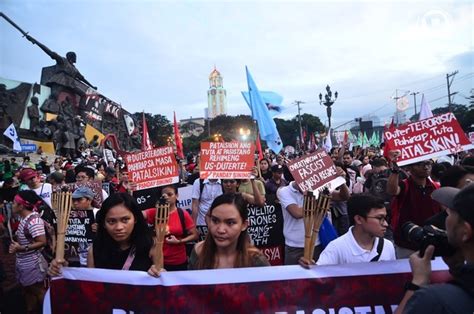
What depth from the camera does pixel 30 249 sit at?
4.11 metres

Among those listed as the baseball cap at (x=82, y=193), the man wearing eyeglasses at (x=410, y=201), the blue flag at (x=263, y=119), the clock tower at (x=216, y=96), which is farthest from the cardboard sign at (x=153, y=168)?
the clock tower at (x=216, y=96)

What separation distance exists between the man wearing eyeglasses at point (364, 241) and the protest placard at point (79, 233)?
2.85 metres

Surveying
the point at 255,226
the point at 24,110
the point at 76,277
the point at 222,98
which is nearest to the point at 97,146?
the point at 24,110

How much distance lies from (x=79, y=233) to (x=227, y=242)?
8.59 feet

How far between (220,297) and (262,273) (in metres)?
0.30

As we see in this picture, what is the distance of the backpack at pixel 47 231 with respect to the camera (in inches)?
→ 164

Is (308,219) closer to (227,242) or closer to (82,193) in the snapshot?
(227,242)

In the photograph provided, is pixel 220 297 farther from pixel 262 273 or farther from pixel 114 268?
pixel 114 268

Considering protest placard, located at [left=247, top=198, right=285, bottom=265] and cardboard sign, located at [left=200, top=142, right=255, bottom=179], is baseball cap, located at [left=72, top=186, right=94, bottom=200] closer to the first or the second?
cardboard sign, located at [left=200, top=142, right=255, bottom=179]

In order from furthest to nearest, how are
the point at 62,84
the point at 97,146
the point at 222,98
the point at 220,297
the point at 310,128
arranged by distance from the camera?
the point at 222,98 < the point at 310,128 < the point at 97,146 < the point at 62,84 < the point at 220,297

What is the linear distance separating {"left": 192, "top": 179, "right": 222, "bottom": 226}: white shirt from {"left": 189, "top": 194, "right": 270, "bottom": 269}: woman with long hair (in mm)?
2755

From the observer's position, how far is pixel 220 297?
2.33 metres

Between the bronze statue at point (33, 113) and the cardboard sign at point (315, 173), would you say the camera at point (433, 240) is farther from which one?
the bronze statue at point (33, 113)

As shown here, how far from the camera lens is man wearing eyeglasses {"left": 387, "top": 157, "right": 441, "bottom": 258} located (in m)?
3.78
